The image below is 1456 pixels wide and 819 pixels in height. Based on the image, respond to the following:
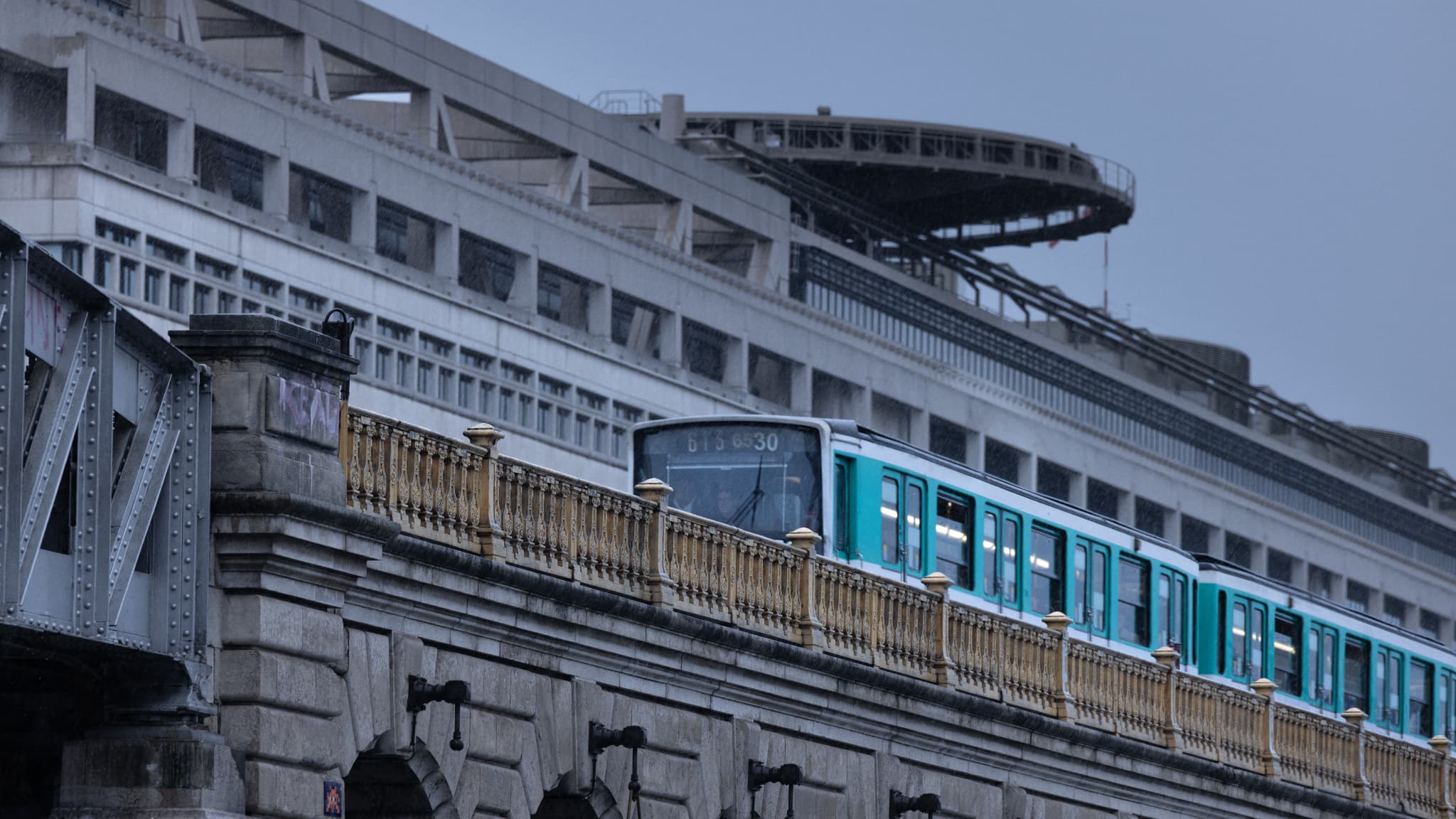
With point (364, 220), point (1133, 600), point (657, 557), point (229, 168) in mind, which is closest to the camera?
point (657, 557)

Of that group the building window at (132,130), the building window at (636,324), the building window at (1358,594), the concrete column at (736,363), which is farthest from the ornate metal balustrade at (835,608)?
the building window at (1358,594)

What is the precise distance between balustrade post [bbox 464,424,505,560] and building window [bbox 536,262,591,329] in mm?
43721

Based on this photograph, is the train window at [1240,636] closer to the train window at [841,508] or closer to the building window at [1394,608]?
the train window at [841,508]

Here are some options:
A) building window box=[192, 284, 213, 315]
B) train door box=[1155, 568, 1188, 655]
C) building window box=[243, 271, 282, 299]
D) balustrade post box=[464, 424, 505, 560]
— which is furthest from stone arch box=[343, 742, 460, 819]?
building window box=[243, 271, 282, 299]

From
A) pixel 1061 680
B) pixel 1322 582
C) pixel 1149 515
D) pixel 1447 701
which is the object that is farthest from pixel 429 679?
pixel 1322 582

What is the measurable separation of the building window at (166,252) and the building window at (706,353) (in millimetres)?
20199

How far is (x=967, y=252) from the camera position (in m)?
88.3

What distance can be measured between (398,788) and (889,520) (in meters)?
12.0

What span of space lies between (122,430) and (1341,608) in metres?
30.2

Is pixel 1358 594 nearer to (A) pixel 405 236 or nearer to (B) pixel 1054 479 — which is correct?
(B) pixel 1054 479

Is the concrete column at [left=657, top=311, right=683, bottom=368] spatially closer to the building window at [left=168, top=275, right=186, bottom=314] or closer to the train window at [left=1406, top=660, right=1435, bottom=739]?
the building window at [left=168, top=275, right=186, bottom=314]

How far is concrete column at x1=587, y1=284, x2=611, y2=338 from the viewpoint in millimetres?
65750

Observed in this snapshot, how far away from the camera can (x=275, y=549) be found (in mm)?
17719

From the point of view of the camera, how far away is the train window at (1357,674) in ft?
142
